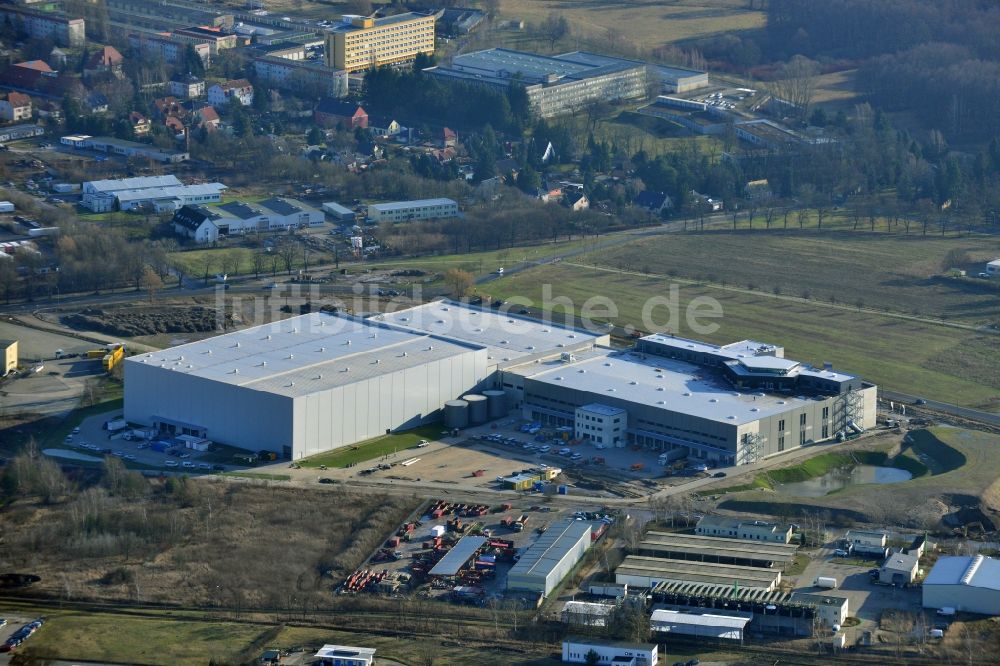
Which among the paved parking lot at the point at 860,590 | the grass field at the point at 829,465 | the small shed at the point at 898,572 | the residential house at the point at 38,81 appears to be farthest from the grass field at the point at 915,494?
the residential house at the point at 38,81

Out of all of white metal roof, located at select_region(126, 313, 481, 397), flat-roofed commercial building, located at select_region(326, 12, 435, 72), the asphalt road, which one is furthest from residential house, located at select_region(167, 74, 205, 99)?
the asphalt road

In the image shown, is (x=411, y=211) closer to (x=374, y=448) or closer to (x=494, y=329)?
(x=494, y=329)

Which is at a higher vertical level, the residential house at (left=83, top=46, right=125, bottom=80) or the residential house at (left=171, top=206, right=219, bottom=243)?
the residential house at (left=83, top=46, right=125, bottom=80)

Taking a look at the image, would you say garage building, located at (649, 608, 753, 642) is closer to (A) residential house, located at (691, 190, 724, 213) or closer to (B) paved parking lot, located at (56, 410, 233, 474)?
(B) paved parking lot, located at (56, 410, 233, 474)

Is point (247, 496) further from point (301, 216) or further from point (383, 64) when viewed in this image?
point (383, 64)

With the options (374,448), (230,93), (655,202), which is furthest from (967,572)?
(230,93)

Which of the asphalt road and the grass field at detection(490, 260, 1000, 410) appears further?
the grass field at detection(490, 260, 1000, 410)
